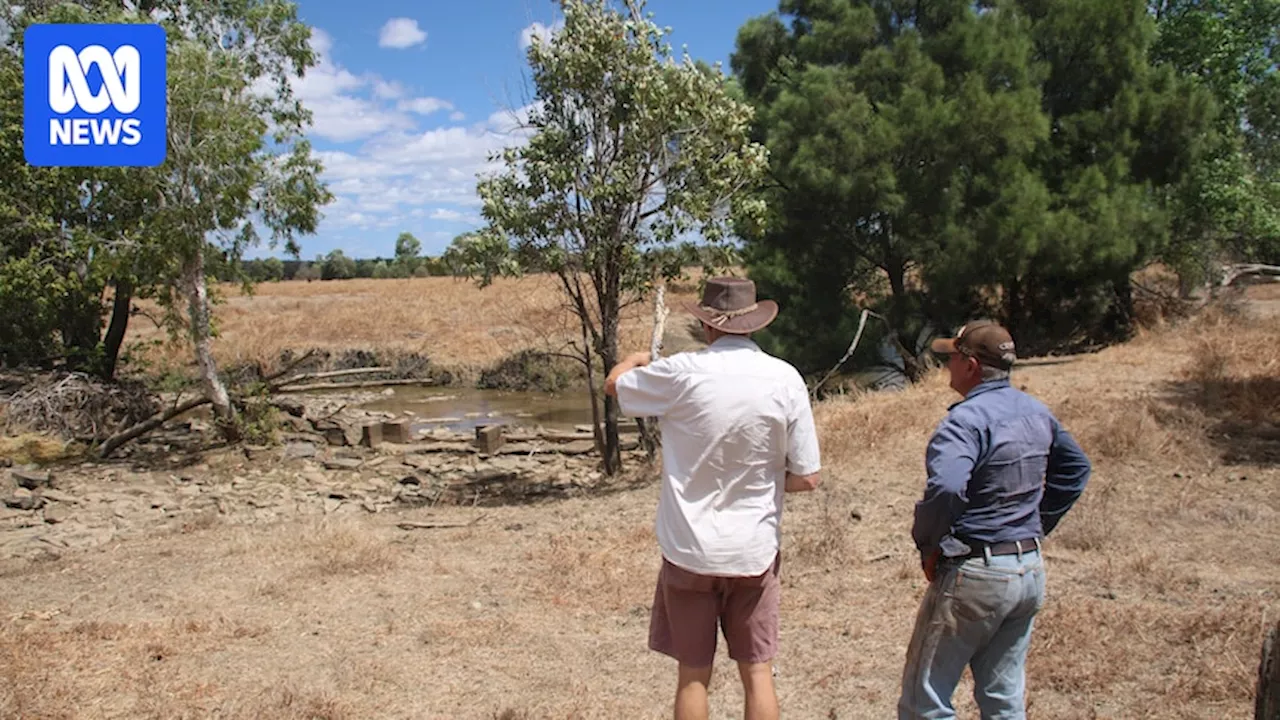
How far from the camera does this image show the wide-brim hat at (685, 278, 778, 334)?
3.45 m

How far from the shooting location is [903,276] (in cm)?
1902

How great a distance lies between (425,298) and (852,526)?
37.1 m

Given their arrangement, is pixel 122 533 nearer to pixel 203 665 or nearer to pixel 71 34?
pixel 203 665

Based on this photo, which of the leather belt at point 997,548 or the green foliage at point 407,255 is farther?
the green foliage at point 407,255

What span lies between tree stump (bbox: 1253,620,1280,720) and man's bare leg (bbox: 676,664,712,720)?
1.82 m

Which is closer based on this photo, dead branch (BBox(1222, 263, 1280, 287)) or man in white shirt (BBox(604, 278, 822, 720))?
man in white shirt (BBox(604, 278, 822, 720))

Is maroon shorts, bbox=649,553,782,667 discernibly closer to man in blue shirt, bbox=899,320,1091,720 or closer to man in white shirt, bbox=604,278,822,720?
man in white shirt, bbox=604,278,822,720

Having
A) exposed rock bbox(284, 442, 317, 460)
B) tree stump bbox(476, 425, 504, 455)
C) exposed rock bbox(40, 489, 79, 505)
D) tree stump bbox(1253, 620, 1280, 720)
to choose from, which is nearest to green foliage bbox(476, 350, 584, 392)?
tree stump bbox(476, 425, 504, 455)

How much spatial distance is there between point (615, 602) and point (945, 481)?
3.67 m

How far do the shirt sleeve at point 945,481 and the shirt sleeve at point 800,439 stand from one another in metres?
0.43

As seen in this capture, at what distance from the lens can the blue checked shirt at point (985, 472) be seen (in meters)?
3.04

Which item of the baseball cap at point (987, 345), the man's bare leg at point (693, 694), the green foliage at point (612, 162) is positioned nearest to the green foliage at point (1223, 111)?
the green foliage at point (612, 162)

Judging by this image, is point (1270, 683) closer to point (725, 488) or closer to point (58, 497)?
point (725, 488)

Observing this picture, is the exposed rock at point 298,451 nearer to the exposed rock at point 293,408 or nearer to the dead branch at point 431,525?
the exposed rock at point 293,408
